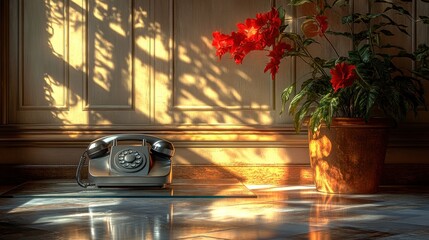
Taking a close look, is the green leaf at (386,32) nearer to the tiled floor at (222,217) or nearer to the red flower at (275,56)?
the red flower at (275,56)

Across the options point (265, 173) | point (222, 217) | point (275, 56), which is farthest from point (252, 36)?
point (222, 217)

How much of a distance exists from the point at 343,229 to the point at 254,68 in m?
2.20

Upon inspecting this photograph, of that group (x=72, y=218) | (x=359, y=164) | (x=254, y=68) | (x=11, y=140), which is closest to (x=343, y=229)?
(x=72, y=218)

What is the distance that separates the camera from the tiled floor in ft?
8.31

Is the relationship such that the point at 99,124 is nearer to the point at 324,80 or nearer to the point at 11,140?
the point at 11,140

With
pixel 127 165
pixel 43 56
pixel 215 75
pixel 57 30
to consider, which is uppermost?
pixel 57 30

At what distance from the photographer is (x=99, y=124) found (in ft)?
15.6

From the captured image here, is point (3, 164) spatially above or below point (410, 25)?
below

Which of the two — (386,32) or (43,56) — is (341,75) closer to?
(386,32)

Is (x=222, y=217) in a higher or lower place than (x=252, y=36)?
lower

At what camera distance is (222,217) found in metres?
3.00

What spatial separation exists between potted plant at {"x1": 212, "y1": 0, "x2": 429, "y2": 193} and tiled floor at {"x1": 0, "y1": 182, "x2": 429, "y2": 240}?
0.19m

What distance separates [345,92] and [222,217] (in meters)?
1.39

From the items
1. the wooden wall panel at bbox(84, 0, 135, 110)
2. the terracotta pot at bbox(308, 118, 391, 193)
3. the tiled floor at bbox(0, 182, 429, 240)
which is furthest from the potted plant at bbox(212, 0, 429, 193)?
the wooden wall panel at bbox(84, 0, 135, 110)
